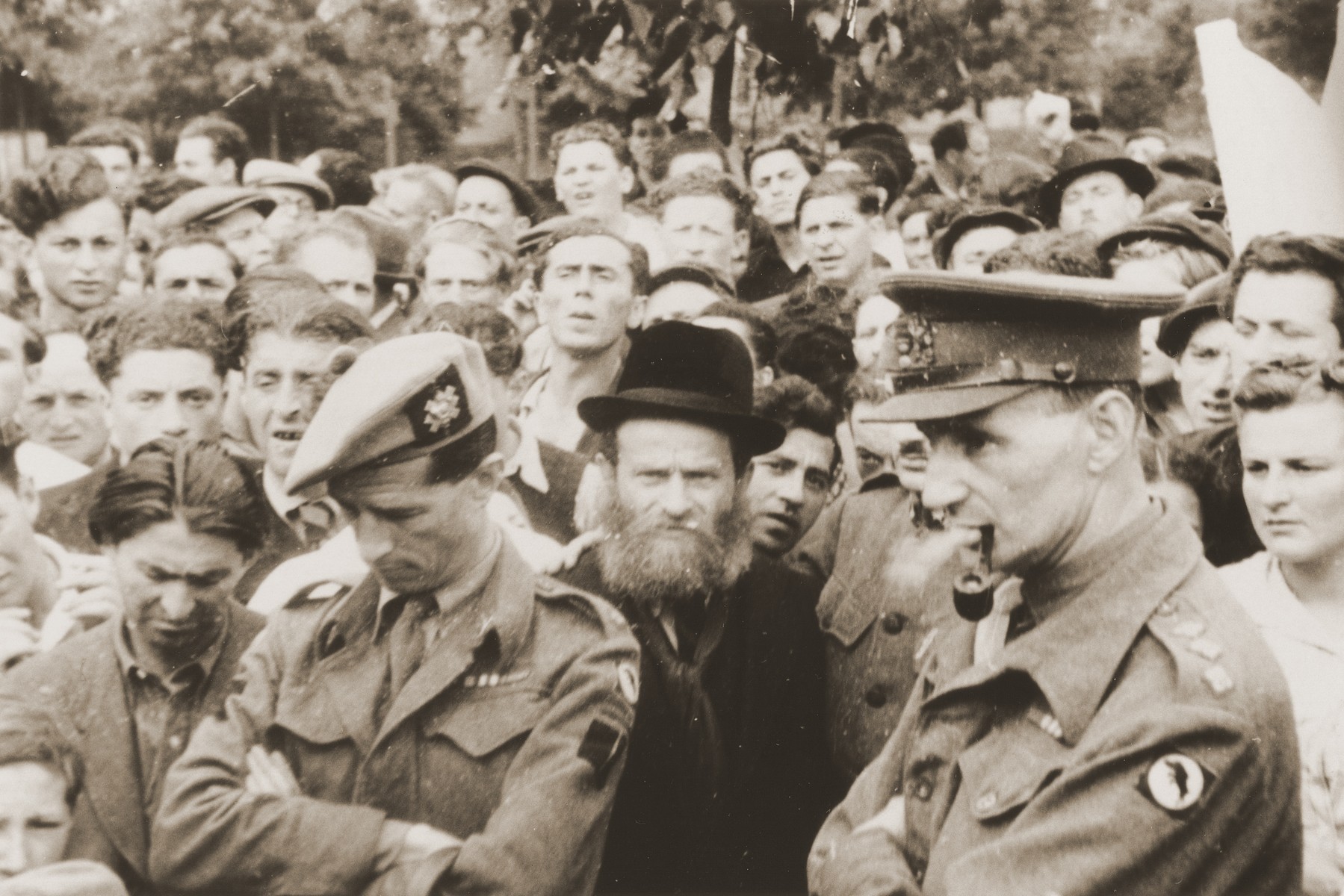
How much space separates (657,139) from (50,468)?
2068 millimetres

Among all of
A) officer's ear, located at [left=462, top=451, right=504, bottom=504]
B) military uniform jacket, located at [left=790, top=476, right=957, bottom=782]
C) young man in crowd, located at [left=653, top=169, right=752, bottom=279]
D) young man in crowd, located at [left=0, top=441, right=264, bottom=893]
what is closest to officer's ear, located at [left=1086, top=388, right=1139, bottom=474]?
military uniform jacket, located at [left=790, top=476, right=957, bottom=782]

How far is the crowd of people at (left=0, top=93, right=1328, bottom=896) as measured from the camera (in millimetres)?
4289

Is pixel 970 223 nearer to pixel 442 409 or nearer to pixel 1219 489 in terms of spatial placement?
pixel 1219 489

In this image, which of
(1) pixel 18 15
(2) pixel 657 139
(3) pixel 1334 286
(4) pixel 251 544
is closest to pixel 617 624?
(4) pixel 251 544

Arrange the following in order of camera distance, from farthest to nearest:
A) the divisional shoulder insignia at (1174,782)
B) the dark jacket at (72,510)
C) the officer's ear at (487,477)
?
the dark jacket at (72,510) → the officer's ear at (487,477) → the divisional shoulder insignia at (1174,782)

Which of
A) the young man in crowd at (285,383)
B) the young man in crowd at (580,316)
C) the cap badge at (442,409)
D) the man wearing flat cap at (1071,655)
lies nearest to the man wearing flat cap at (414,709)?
the cap badge at (442,409)

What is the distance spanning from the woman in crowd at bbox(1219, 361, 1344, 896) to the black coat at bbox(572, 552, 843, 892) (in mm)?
1257

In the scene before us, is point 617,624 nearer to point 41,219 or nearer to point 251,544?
point 251,544

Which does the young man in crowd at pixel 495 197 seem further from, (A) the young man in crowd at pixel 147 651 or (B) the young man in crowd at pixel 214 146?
(A) the young man in crowd at pixel 147 651

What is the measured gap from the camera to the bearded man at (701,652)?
15.2 ft

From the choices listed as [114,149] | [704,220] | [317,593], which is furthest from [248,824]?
[704,220]

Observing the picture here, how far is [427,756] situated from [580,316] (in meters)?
1.37

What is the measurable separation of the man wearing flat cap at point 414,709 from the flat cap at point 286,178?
643mm

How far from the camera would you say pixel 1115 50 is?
193 inches
